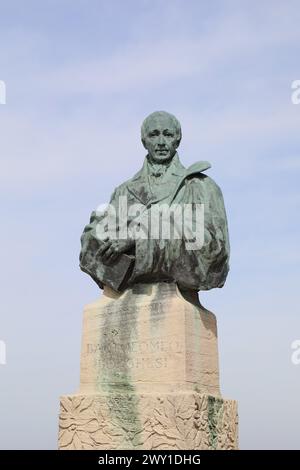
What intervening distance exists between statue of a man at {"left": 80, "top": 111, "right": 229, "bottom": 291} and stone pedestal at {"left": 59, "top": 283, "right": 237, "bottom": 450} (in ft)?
0.93

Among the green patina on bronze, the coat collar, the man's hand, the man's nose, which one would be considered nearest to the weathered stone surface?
the green patina on bronze

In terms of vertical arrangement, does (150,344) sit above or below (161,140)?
below

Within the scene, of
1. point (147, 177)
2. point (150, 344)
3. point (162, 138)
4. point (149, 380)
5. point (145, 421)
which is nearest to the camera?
point (145, 421)

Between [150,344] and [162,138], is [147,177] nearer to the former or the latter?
[162,138]

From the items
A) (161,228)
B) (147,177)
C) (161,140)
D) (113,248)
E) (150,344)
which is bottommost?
(150,344)

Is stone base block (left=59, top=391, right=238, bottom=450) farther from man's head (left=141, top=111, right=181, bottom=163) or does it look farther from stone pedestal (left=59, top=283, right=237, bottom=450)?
man's head (left=141, top=111, right=181, bottom=163)

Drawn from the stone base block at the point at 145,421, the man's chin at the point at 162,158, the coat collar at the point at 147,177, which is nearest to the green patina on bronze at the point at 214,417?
the stone base block at the point at 145,421

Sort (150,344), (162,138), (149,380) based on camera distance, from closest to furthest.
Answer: (149,380)
(150,344)
(162,138)

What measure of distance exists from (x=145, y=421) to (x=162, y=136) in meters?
3.61

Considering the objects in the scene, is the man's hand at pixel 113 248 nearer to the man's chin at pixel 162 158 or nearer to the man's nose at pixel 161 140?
the man's chin at pixel 162 158

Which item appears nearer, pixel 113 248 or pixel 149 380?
pixel 149 380

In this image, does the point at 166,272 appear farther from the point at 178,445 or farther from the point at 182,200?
the point at 178,445

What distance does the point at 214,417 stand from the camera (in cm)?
825

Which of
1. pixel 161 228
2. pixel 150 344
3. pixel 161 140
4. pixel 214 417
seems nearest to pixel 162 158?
pixel 161 140
